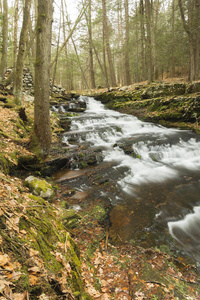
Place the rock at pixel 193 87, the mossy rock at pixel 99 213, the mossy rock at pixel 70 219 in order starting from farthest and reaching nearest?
1. the rock at pixel 193 87
2. the mossy rock at pixel 99 213
3. the mossy rock at pixel 70 219

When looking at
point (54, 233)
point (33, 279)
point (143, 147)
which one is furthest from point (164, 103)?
point (33, 279)

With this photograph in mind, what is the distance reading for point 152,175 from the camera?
6.80m

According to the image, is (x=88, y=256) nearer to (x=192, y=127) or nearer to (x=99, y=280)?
(x=99, y=280)

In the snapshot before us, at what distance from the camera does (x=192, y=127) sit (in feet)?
35.8

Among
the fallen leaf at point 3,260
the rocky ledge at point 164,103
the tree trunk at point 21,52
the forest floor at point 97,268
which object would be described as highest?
the tree trunk at point 21,52

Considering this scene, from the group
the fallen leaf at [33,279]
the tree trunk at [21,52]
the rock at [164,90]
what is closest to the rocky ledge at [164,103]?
the rock at [164,90]

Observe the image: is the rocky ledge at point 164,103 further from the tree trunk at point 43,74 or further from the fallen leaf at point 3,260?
the fallen leaf at point 3,260

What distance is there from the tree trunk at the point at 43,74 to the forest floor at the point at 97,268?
11.3ft

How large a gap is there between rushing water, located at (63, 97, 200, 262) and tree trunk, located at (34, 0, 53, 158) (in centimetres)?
216

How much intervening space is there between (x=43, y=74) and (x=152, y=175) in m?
5.49

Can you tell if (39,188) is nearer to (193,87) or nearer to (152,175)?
(152,175)

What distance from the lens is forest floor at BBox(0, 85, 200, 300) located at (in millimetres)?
1394

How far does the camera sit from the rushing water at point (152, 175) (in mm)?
3961

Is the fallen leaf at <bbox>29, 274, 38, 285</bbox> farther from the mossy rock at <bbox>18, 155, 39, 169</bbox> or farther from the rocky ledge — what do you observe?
the rocky ledge
